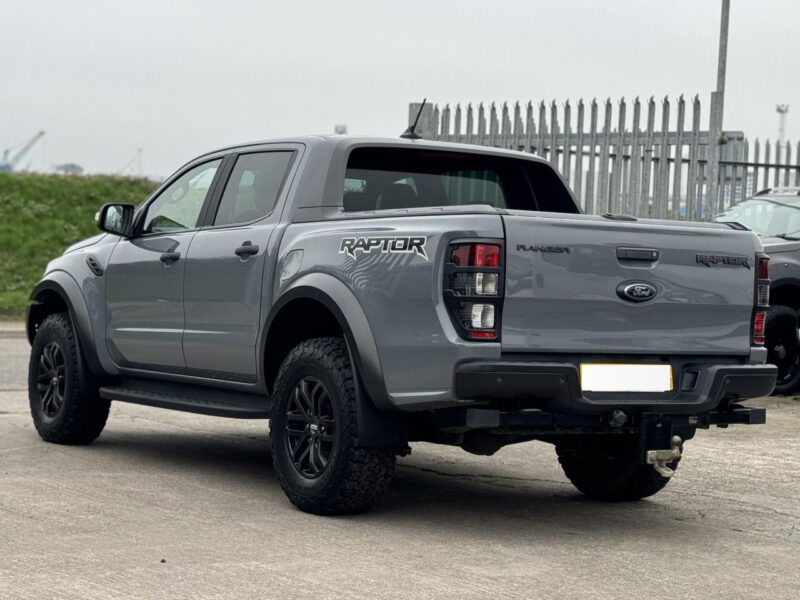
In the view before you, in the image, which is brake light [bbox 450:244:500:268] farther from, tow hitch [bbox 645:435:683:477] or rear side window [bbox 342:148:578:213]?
rear side window [bbox 342:148:578:213]

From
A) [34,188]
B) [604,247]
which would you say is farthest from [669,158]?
[34,188]

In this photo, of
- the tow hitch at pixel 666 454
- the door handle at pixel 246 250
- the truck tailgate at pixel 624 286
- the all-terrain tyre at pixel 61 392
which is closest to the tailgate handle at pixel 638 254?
A: the truck tailgate at pixel 624 286

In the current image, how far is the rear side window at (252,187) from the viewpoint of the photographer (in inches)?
299

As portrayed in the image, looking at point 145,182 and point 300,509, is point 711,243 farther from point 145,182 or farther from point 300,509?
point 145,182

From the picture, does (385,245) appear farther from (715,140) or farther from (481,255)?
(715,140)

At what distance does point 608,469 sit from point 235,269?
2.18m

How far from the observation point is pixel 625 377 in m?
6.23

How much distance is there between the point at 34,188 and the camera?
30.6 meters

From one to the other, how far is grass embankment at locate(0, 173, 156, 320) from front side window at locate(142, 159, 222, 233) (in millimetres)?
14077

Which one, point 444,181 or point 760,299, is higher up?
point 444,181

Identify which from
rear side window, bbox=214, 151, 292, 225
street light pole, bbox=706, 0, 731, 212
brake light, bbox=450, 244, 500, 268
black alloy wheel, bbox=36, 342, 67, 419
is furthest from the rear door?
street light pole, bbox=706, 0, 731, 212

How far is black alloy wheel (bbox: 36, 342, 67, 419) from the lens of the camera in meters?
8.91

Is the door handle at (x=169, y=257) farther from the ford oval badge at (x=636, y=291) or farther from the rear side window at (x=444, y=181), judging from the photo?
the ford oval badge at (x=636, y=291)

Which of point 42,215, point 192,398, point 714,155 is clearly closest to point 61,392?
point 192,398
